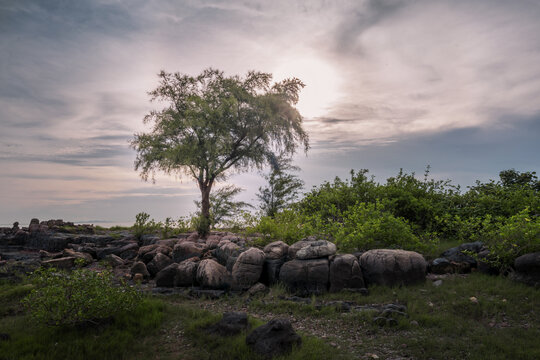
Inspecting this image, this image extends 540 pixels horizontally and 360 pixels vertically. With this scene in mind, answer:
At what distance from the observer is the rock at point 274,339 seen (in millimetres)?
7168

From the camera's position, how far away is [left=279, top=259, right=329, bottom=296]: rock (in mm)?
11539

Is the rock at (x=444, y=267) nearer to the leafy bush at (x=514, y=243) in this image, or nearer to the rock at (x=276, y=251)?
the leafy bush at (x=514, y=243)

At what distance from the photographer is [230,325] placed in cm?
817

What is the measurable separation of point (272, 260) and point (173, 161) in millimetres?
13709

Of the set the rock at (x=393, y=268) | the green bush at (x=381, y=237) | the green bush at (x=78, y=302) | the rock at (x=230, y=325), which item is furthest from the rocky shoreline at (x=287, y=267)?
the rock at (x=230, y=325)

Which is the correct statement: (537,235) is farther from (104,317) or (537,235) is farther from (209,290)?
(104,317)

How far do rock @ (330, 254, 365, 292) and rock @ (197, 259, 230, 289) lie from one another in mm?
3947

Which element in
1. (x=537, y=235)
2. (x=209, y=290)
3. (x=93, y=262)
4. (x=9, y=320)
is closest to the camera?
(x=9, y=320)

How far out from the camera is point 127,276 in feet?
46.3

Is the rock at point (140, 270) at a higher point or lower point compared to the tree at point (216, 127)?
lower

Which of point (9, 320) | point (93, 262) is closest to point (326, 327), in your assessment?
point (9, 320)

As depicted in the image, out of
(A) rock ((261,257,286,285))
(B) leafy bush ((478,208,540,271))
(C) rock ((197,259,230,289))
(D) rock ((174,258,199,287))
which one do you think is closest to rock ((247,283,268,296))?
(A) rock ((261,257,286,285))

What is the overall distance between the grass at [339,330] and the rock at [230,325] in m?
0.21

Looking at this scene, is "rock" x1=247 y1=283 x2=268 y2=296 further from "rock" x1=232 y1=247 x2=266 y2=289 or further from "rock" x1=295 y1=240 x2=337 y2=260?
"rock" x1=295 y1=240 x2=337 y2=260
